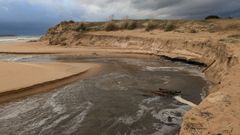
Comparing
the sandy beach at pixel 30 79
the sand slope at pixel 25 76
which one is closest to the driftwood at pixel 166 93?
the sandy beach at pixel 30 79

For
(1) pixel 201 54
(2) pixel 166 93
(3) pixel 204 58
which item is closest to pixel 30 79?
(2) pixel 166 93

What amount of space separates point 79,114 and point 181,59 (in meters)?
17.1

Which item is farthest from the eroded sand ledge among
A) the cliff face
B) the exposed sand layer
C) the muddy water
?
the exposed sand layer

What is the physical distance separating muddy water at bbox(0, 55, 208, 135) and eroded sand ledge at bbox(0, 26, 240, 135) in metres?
→ 1.74

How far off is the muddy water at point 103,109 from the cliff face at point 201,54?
1779 mm

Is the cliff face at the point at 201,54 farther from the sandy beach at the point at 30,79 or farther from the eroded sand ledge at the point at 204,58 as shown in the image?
the sandy beach at the point at 30,79

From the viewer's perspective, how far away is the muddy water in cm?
918

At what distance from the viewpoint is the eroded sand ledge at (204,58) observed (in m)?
6.34

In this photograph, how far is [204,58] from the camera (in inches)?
914

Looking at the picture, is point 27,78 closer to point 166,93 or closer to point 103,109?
point 103,109

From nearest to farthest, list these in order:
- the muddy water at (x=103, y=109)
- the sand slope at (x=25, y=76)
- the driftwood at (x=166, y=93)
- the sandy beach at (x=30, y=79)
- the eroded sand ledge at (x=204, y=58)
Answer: the eroded sand ledge at (x=204, y=58)
the muddy water at (x=103, y=109)
the sandy beach at (x=30, y=79)
the driftwood at (x=166, y=93)
the sand slope at (x=25, y=76)

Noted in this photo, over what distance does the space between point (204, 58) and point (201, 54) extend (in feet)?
3.09

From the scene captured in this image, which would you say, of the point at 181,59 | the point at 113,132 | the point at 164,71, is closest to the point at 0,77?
the point at 113,132

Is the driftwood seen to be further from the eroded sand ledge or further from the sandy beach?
the sandy beach
